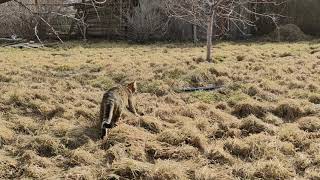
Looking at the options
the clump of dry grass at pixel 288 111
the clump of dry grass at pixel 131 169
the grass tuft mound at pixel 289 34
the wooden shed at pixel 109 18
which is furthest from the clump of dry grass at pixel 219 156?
the wooden shed at pixel 109 18

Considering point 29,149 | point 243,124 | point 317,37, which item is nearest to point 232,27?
point 317,37

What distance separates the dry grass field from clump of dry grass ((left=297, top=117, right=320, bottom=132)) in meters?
0.02

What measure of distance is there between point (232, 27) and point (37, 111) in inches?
557

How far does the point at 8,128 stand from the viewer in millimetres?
6953

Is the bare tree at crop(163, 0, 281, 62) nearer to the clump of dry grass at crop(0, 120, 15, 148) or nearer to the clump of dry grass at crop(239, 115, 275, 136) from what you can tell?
the clump of dry grass at crop(239, 115, 275, 136)

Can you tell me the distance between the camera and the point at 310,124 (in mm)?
7188

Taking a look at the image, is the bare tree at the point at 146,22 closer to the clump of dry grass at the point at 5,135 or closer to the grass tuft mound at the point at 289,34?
the grass tuft mound at the point at 289,34

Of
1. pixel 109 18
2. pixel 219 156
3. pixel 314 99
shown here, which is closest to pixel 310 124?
pixel 314 99

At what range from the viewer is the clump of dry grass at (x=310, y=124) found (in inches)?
279

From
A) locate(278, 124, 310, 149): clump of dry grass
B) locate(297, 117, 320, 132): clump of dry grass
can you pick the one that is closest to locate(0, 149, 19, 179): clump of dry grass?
locate(278, 124, 310, 149): clump of dry grass

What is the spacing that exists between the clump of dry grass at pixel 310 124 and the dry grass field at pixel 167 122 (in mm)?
15

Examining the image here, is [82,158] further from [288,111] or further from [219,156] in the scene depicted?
[288,111]

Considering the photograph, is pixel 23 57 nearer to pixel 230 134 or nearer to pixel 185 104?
pixel 185 104

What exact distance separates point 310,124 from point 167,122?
2.22 metres
